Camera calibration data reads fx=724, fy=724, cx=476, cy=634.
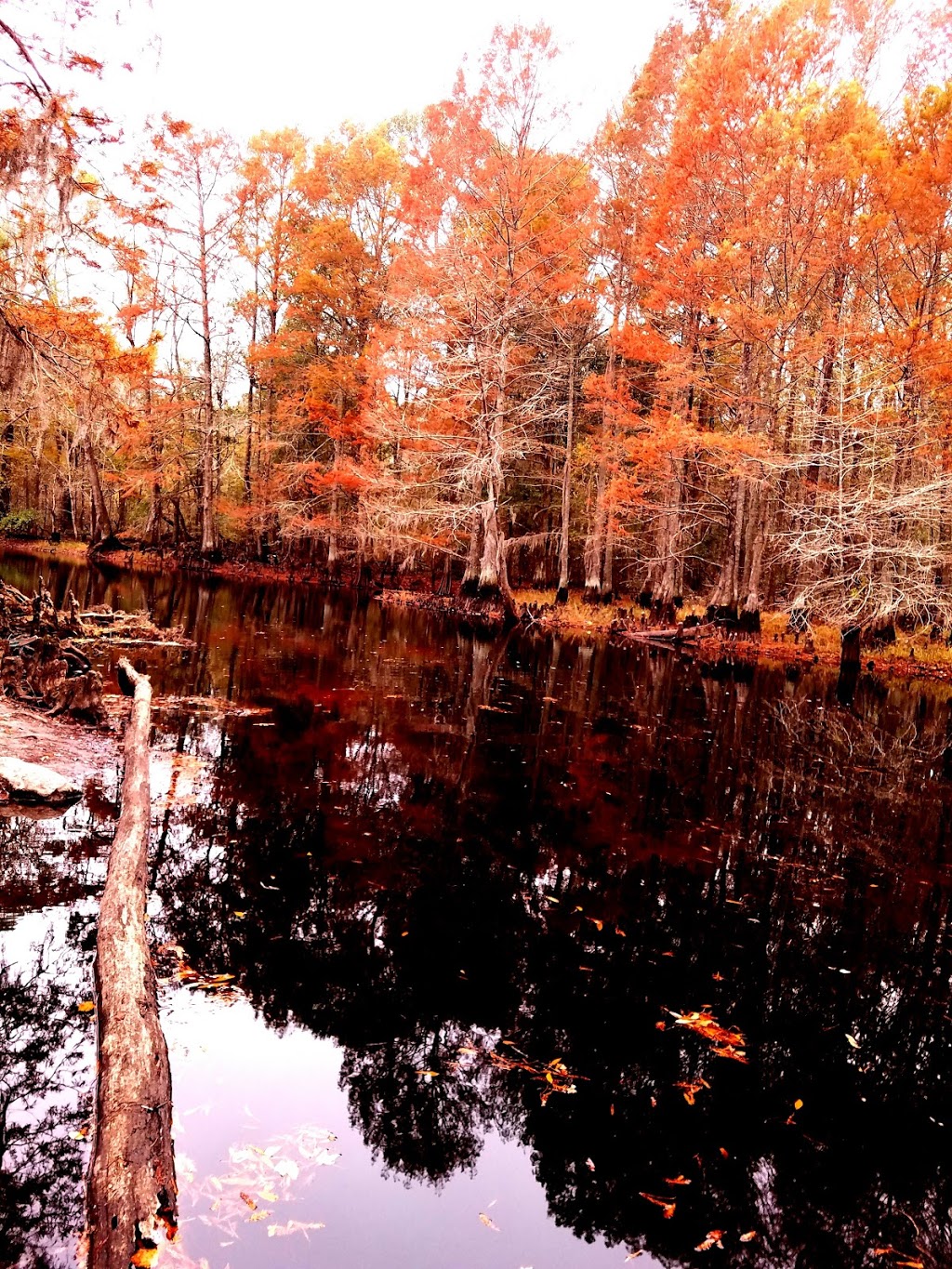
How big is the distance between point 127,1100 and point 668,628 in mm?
19930

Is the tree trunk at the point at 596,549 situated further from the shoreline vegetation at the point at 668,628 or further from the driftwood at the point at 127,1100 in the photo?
the driftwood at the point at 127,1100

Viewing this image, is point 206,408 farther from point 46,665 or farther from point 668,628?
point 46,665

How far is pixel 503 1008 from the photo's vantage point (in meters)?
3.79

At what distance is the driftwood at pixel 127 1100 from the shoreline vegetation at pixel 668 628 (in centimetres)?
1021

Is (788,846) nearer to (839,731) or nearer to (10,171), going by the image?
(839,731)

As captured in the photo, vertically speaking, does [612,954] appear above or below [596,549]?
below

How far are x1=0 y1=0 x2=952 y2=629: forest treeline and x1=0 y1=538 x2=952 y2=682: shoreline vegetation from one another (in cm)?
93

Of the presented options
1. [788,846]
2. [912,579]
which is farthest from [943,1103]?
[912,579]

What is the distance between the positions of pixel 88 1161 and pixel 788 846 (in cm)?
581

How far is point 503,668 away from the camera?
14.3m

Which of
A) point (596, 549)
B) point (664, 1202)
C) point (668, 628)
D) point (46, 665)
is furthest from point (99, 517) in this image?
point (664, 1202)

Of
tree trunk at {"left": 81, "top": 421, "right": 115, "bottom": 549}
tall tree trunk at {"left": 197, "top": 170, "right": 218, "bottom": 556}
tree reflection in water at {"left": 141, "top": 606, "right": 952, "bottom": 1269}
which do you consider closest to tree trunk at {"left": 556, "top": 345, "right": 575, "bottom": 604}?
tall tree trunk at {"left": 197, "top": 170, "right": 218, "bottom": 556}

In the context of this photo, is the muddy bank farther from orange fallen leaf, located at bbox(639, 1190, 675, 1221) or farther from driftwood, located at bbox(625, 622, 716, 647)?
Result: driftwood, located at bbox(625, 622, 716, 647)

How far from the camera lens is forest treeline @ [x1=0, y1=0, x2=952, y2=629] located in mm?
10773
